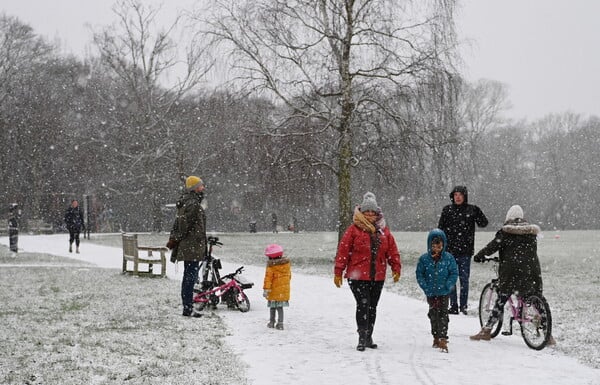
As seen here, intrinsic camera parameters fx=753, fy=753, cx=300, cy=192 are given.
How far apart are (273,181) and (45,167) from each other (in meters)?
33.7

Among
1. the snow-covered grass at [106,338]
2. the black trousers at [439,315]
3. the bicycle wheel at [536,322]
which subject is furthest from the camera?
the black trousers at [439,315]

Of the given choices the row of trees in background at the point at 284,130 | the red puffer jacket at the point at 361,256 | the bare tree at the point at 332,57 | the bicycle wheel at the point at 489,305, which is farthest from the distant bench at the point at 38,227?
the red puffer jacket at the point at 361,256

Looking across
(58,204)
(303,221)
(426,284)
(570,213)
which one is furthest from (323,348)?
(570,213)

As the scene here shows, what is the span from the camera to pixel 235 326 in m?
9.68

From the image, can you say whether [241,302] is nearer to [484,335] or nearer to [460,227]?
[460,227]

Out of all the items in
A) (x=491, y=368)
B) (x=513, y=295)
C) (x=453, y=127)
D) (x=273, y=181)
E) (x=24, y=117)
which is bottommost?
(x=491, y=368)

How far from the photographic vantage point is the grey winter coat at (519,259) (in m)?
8.20

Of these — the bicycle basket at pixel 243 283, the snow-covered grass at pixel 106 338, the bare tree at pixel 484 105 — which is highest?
the bare tree at pixel 484 105

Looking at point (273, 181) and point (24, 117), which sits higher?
point (24, 117)

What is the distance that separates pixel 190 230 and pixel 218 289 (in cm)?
128

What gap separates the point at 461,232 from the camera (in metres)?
10.7

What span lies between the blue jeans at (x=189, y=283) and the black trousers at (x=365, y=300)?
2.96 metres

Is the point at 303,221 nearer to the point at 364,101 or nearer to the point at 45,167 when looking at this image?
the point at 45,167

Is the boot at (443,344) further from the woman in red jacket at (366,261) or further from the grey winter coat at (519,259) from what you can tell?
the grey winter coat at (519,259)
